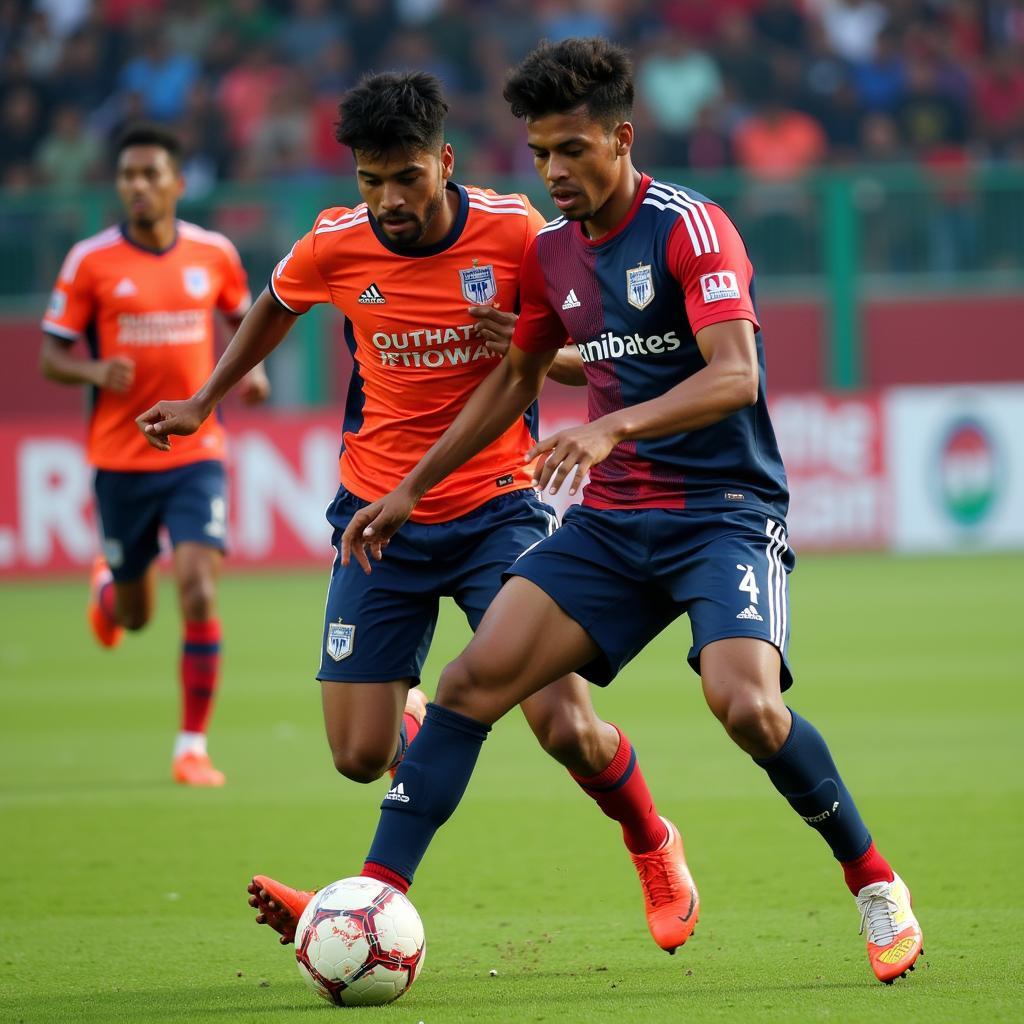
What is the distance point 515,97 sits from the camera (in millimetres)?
4684

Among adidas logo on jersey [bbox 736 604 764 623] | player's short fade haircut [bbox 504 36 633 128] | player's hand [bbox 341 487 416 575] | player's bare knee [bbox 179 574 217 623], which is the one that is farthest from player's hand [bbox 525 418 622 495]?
player's bare knee [bbox 179 574 217 623]

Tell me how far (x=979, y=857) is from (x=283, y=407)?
41.4 feet

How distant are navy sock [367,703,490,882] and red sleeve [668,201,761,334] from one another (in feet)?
3.80

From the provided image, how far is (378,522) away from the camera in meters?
4.93

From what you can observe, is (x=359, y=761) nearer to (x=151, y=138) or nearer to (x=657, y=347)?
(x=657, y=347)

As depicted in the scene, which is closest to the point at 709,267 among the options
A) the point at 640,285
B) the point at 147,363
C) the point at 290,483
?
the point at 640,285

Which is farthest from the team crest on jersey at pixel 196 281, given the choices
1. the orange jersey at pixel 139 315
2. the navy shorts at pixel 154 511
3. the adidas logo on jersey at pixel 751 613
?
the adidas logo on jersey at pixel 751 613

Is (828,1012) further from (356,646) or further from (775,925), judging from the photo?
(356,646)

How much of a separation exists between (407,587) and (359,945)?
4.59 ft

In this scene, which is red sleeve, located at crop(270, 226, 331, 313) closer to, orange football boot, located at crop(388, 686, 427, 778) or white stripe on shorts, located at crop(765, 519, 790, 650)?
orange football boot, located at crop(388, 686, 427, 778)

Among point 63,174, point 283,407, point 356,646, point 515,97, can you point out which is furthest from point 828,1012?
point 63,174

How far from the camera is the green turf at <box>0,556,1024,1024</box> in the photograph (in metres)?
4.43

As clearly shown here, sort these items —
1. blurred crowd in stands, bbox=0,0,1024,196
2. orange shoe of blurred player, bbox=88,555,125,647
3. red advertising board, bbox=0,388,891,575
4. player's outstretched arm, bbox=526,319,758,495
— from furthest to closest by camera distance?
blurred crowd in stands, bbox=0,0,1024,196
red advertising board, bbox=0,388,891,575
orange shoe of blurred player, bbox=88,555,125,647
player's outstretched arm, bbox=526,319,758,495

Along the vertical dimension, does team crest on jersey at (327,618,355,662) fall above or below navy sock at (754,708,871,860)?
above
